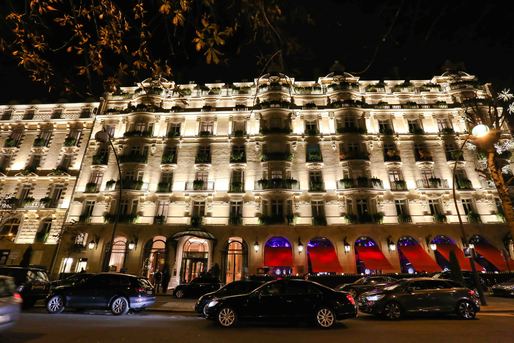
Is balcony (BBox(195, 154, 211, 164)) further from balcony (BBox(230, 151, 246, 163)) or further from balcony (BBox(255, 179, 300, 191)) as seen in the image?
balcony (BBox(255, 179, 300, 191))

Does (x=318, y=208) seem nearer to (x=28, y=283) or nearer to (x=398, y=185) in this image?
(x=398, y=185)

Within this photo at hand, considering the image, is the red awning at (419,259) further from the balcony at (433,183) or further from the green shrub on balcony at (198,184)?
the green shrub on balcony at (198,184)

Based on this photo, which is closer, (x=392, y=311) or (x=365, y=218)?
(x=392, y=311)

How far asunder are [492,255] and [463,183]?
642 cm

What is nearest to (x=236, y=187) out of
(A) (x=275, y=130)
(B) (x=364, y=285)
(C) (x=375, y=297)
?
(A) (x=275, y=130)

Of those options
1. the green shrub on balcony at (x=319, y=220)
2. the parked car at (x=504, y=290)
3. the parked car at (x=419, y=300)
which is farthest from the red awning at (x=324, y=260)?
the parked car at (x=419, y=300)

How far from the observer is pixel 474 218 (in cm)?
2403

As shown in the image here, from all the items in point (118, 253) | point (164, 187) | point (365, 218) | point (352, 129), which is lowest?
point (118, 253)

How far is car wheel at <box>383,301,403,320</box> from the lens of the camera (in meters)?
10.4

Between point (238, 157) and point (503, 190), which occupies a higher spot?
point (238, 157)

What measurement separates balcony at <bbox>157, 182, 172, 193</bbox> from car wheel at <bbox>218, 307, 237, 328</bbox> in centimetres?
1882

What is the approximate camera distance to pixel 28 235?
26.3 meters

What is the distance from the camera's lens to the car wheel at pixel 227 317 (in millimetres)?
8781

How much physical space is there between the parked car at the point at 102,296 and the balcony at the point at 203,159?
637 inches
